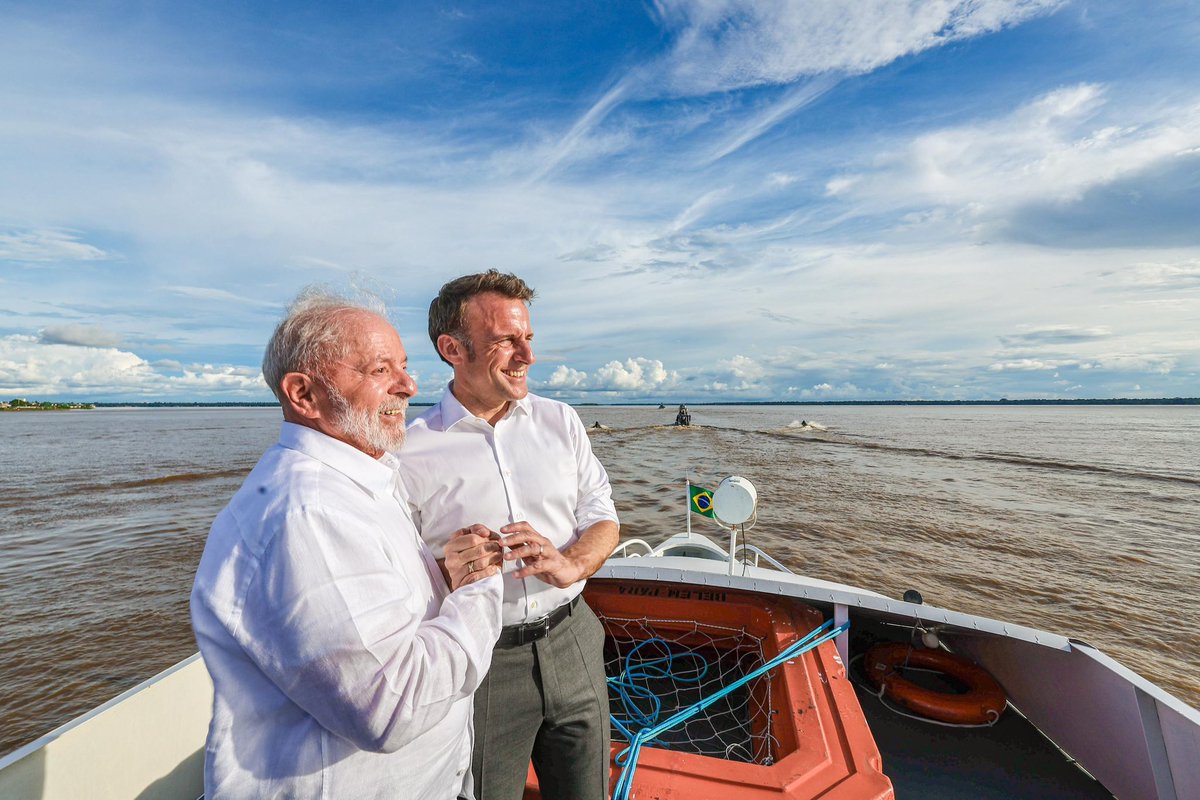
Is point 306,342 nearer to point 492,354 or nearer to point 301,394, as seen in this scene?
point 301,394

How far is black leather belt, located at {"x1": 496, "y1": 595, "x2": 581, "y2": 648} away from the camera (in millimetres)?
1727

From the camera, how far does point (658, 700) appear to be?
3301 mm

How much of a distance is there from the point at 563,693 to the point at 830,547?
8.90m

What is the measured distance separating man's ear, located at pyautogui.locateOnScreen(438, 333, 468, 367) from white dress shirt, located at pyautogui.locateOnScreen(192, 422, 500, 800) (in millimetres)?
862

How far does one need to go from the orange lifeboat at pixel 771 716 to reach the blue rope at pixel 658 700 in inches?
1.7

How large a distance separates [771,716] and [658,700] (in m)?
0.76

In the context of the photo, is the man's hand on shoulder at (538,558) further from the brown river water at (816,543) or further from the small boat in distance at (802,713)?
the brown river water at (816,543)

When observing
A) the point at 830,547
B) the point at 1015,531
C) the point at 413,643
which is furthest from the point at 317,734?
the point at 1015,531

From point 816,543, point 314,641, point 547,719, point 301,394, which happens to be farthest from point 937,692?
point 816,543

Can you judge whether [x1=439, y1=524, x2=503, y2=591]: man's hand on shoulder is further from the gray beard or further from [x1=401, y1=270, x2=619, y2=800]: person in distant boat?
the gray beard

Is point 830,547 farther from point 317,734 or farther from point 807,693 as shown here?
point 317,734

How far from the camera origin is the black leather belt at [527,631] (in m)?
1.73

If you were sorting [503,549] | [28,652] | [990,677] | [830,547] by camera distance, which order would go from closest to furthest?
1. [503,549]
2. [990,677]
3. [28,652]
4. [830,547]

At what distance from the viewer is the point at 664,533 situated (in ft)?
31.8
